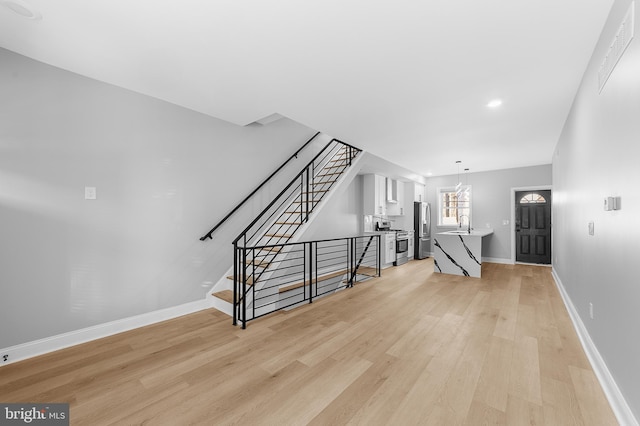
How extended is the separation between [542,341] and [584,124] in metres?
2.19

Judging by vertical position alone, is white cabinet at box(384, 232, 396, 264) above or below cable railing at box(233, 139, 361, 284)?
below

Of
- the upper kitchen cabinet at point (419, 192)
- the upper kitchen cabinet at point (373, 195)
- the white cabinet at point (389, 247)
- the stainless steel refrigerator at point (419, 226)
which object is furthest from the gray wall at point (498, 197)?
the upper kitchen cabinet at point (373, 195)

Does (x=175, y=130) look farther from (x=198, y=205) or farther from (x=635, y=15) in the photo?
(x=635, y=15)

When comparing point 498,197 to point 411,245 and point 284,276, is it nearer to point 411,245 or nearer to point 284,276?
point 411,245

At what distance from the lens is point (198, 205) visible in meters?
3.70

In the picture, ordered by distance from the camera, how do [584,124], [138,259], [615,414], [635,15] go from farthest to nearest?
1. [138,259]
2. [584,124]
3. [615,414]
4. [635,15]

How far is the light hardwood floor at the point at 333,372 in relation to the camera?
1.71 m

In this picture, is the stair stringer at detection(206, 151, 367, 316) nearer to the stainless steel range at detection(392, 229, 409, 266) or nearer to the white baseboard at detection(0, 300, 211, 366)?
the white baseboard at detection(0, 300, 211, 366)

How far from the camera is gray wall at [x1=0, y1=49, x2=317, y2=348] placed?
2.42 metres

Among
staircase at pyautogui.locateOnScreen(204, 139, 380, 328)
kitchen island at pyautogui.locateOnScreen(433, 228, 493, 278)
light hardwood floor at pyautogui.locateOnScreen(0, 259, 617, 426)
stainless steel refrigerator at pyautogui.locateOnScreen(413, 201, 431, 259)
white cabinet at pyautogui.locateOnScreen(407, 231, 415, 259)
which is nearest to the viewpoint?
light hardwood floor at pyautogui.locateOnScreen(0, 259, 617, 426)

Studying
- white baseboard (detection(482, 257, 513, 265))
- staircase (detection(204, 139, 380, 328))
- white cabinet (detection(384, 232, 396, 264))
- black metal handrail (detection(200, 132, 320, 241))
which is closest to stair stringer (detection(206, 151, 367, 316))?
staircase (detection(204, 139, 380, 328))

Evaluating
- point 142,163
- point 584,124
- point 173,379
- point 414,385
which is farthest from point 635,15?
point 142,163

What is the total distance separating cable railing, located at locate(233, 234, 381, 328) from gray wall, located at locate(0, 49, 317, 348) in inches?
29.2

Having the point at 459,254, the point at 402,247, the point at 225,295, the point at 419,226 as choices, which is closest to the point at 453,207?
the point at 419,226
